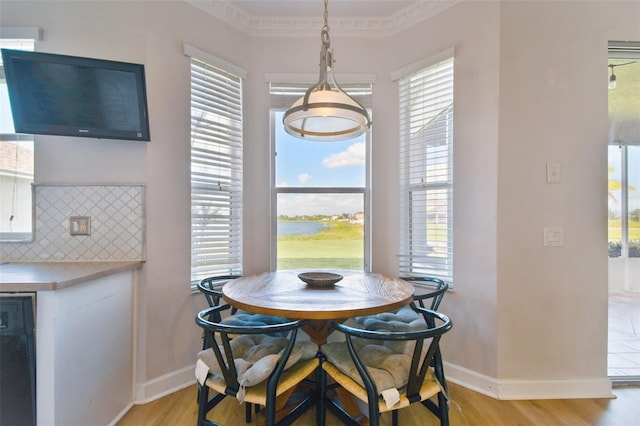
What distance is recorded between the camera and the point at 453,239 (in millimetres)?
2186

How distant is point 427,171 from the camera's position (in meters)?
2.36

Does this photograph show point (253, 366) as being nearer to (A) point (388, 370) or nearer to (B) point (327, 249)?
(A) point (388, 370)

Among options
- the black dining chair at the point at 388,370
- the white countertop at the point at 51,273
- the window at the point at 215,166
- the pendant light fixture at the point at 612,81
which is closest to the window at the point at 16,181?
the white countertop at the point at 51,273

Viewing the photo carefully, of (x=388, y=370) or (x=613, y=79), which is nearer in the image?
(x=388, y=370)

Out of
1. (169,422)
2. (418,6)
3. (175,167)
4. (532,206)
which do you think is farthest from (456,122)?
(169,422)

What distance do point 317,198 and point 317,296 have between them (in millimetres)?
1210

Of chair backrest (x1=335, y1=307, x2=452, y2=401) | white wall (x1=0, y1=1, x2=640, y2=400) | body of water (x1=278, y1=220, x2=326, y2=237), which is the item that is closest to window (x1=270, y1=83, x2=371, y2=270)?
body of water (x1=278, y1=220, x2=326, y2=237)

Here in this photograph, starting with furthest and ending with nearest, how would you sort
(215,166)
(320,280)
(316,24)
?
1. (316,24)
2. (215,166)
3. (320,280)

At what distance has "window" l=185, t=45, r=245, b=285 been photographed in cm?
221

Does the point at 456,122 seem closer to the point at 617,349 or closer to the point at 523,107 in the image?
the point at 523,107

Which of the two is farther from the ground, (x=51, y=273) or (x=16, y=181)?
(x=16, y=181)

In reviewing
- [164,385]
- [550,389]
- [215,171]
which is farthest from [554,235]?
[164,385]

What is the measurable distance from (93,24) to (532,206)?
3.23 meters

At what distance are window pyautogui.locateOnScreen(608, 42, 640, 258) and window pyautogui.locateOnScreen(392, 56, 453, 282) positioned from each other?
1.13 metres
